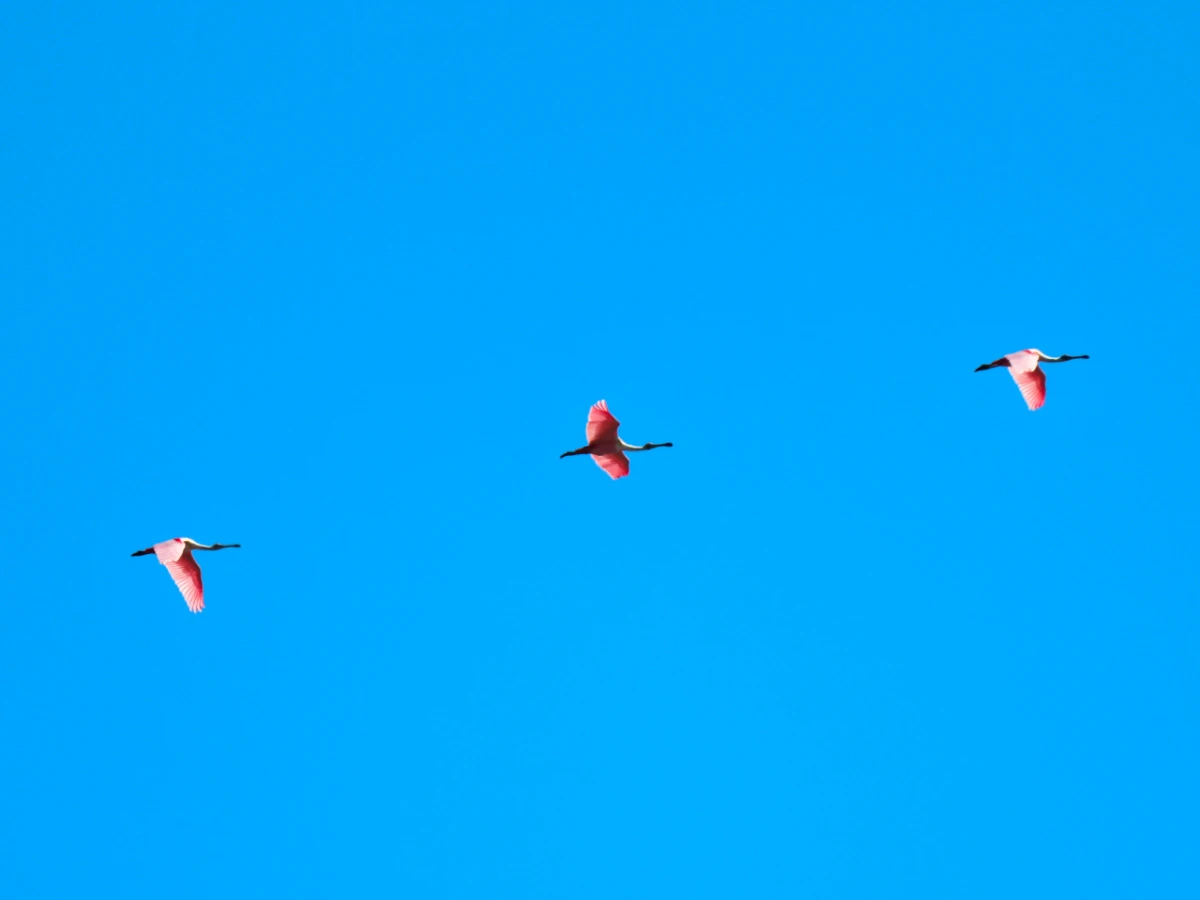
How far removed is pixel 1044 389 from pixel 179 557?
19940mm

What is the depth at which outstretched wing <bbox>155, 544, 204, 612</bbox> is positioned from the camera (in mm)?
37875

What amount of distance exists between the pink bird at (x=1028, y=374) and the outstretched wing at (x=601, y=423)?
9.17 metres

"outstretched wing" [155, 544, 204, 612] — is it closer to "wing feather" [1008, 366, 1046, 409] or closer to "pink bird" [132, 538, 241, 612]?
"pink bird" [132, 538, 241, 612]

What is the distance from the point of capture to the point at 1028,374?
38.6m

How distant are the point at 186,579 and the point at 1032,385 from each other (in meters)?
19.6

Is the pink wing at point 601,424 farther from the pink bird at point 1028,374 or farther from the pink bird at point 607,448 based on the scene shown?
the pink bird at point 1028,374

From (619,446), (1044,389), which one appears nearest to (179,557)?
(619,446)

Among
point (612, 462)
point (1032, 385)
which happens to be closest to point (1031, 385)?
point (1032, 385)

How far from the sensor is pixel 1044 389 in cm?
3884

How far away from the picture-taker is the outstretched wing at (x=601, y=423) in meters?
35.7

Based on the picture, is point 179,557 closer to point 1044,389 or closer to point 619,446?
point 619,446

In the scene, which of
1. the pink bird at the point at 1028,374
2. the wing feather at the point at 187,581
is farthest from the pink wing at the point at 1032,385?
the wing feather at the point at 187,581

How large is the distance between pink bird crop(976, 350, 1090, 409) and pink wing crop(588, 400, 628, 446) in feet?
30.1

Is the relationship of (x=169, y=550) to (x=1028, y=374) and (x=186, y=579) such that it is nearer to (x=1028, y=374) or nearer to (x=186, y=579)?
(x=186, y=579)
